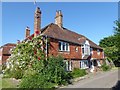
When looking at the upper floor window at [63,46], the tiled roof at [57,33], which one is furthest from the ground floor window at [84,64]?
the upper floor window at [63,46]

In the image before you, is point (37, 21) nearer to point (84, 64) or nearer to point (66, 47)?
point (66, 47)

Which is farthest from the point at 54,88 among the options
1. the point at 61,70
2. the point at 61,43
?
the point at 61,43

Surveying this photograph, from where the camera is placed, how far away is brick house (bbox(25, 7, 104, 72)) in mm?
27444

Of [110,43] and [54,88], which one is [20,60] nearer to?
[54,88]

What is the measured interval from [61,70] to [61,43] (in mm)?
8328

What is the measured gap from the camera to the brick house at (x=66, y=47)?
27444 mm

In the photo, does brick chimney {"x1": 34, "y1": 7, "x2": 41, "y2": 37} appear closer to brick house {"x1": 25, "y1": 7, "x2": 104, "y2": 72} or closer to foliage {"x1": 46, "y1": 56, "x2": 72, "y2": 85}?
brick house {"x1": 25, "y1": 7, "x2": 104, "y2": 72}

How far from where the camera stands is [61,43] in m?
29.9

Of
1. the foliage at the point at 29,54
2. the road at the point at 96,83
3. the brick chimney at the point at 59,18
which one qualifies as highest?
the brick chimney at the point at 59,18

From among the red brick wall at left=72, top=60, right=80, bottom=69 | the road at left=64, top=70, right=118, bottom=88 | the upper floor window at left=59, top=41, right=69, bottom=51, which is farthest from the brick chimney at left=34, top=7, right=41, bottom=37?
the road at left=64, top=70, right=118, bottom=88

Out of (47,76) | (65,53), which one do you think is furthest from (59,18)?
(47,76)

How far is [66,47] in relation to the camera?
102 feet

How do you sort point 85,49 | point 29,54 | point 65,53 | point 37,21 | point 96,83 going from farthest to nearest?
1. point 85,49
2. point 65,53
3. point 37,21
4. point 29,54
5. point 96,83

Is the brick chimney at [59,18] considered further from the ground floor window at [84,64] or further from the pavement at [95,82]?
the pavement at [95,82]
